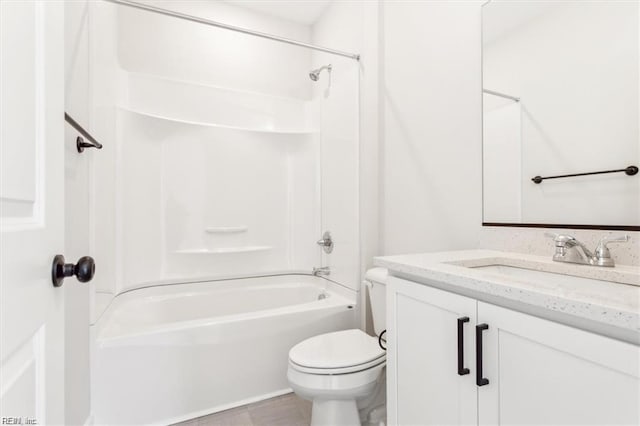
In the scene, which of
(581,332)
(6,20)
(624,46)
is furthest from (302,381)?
(624,46)

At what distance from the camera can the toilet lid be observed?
1.37 metres

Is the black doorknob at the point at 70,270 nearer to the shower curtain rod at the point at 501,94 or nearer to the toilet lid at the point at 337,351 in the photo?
the toilet lid at the point at 337,351

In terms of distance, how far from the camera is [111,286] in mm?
1967

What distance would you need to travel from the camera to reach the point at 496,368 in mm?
771

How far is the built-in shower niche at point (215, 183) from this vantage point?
230 centimetres

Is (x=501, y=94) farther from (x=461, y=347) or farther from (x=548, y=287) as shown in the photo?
(x=461, y=347)

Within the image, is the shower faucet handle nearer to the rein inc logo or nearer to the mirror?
the mirror

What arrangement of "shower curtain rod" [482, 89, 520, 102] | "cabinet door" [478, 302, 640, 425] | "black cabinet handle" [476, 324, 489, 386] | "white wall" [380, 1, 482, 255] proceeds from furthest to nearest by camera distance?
1. "white wall" [380, 1, 482, 255]
2. "shower curtain rod" [482, 89, 520, 102]
3. "black cabinet handle" [476, 324, 489, 386]
4. "cabinet door" [478, 302, 640, 425]

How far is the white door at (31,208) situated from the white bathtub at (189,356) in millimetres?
1017

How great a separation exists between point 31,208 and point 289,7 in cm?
272

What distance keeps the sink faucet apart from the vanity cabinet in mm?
483

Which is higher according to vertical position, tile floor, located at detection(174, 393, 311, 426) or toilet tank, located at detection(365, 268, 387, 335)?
toilet tank, located at detection(365, 268, 387, 335)

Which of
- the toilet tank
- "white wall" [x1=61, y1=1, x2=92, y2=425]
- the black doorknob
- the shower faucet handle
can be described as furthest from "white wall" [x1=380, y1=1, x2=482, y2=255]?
"white wall" [x1=61, y1=1, x2=92, y2=425]

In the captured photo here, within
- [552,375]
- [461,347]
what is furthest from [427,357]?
[552,375]
